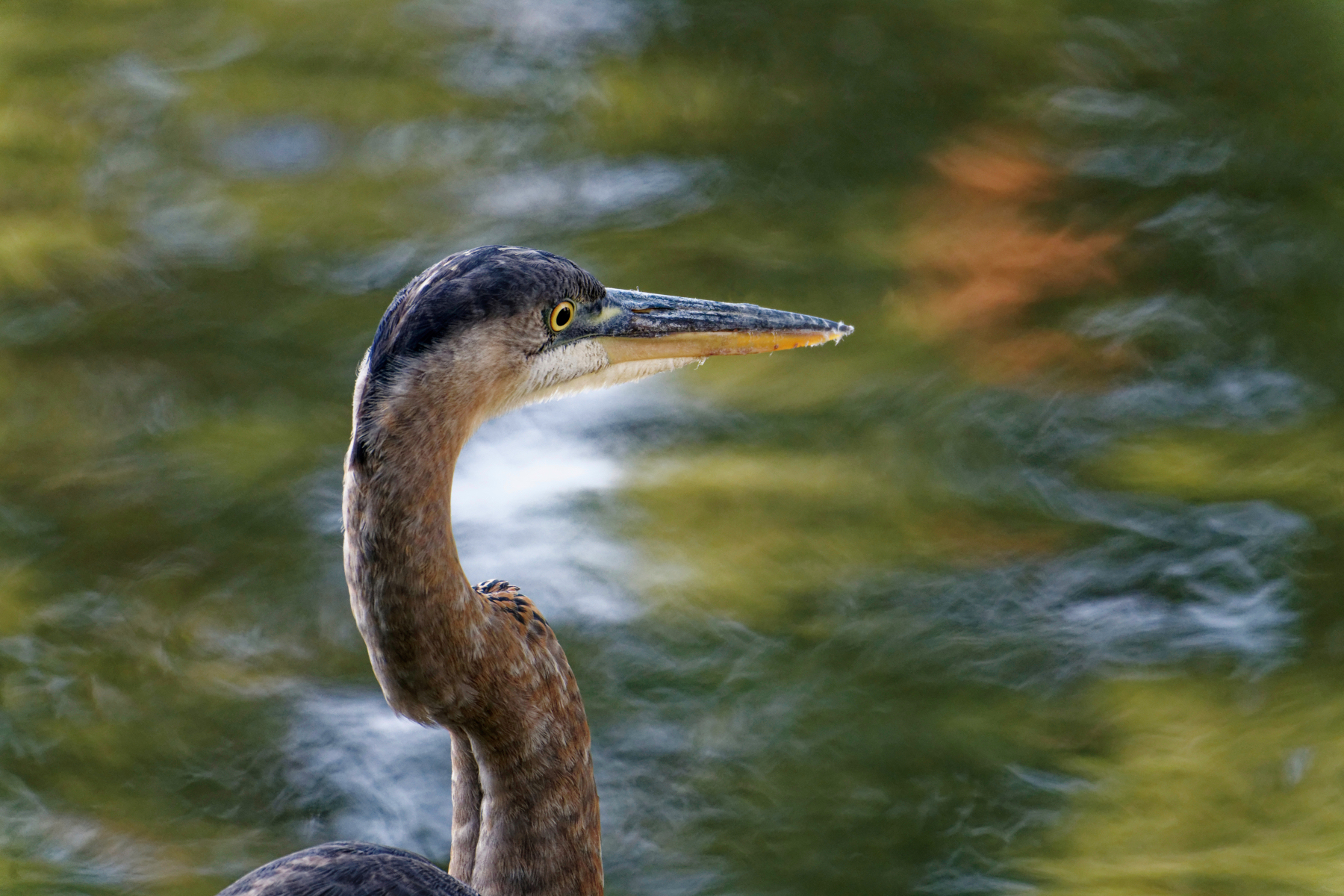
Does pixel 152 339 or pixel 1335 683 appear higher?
pixel 152 339

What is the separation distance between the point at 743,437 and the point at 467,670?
2552mm

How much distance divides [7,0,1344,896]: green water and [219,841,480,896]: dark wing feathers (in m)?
1.23

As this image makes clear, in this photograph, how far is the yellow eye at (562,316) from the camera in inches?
93.6

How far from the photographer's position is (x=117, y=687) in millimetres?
3883

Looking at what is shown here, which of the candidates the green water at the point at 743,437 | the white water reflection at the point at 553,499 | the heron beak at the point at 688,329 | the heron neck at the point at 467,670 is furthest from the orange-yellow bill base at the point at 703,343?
the white water reflection at the point at 553,499

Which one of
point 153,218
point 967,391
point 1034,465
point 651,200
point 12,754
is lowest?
point 12,754

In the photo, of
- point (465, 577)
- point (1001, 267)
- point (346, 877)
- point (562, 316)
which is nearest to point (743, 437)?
point (1001, 267)

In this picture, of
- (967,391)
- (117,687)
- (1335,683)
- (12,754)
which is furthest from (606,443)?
(1335,683)

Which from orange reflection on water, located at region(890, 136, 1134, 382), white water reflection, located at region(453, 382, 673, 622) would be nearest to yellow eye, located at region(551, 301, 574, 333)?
white water reflection, located at region(453, 382, 673, 622)

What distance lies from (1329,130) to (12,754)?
4.96 metres

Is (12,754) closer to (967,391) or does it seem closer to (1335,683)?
(967,391)

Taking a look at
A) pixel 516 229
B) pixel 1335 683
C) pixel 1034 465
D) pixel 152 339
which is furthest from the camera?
pixel 516 229

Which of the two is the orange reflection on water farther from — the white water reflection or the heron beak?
the heron beak

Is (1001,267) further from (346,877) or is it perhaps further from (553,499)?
(346,877)
